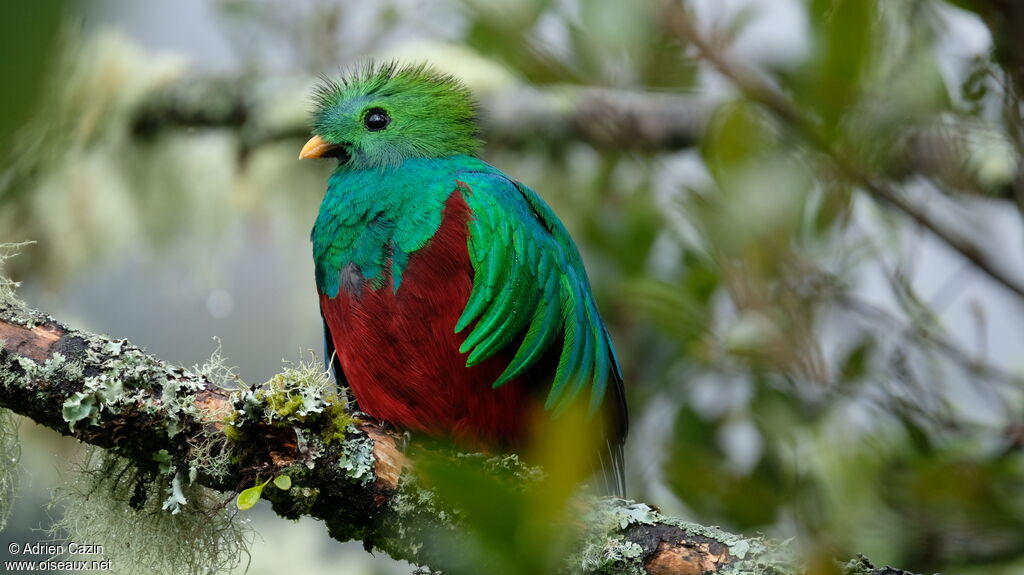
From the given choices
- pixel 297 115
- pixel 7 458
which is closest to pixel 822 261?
pixel 7 458

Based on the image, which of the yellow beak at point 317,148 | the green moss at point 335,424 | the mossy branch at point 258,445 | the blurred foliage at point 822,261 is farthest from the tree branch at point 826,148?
the yellow beak at point 317,148

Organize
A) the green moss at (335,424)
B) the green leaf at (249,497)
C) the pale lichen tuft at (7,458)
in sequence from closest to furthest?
1. the green leaf at (249,497)
2. the green moss at (335,424)
3. the pale lichen tuft at (7,458)

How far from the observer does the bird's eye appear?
302 cm

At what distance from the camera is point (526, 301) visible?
2529 millimetres

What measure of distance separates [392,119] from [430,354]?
2.77ft

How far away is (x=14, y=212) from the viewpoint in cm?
475

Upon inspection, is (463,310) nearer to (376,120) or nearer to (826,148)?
(376,120)

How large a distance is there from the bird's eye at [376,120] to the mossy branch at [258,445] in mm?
1063

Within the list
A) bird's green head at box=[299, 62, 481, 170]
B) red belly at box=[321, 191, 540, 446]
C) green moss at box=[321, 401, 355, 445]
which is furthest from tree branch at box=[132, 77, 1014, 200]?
green moss at box=[321, 401, 355, 445]

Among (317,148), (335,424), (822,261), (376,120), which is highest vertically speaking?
(376,120)

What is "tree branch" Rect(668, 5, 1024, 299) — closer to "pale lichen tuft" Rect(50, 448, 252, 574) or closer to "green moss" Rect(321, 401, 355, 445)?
"green moss" Rect(321, 401, 355, 445)

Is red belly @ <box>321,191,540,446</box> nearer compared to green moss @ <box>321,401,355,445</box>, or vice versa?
green moss @ <box>321,401,355,445</box>

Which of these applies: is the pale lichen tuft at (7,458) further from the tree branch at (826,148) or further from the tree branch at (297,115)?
the tree branch at (297,115)

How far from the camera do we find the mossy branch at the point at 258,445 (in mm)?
2076
